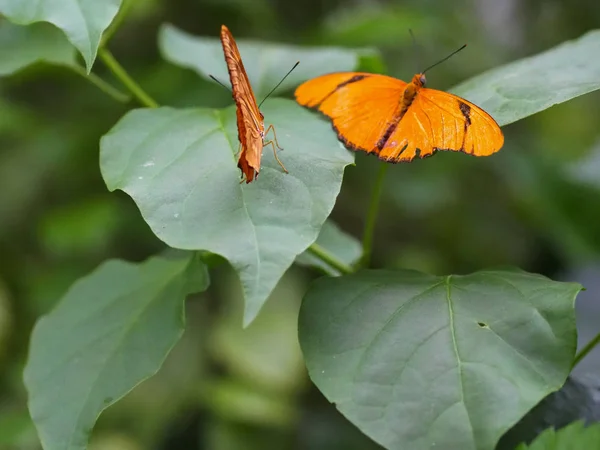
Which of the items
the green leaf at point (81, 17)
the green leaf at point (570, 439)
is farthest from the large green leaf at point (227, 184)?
the green leaf at point (570, 439)

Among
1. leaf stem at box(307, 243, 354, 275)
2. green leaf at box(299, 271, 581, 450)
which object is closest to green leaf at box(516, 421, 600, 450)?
green leaf at box(299, 271, 581, 450)

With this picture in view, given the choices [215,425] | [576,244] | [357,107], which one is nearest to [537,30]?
[576,244]

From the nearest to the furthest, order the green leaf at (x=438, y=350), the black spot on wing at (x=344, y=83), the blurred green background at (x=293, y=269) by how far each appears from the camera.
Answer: the green leaf at (x=438, y=350), the black spot on wing at (x=344, y=83), the blurred green background at (x=293, y=269)

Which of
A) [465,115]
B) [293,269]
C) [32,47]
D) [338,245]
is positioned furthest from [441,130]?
[293,269]

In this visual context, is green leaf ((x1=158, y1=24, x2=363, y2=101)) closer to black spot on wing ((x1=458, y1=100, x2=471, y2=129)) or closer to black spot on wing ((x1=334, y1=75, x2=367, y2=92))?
black spot on wing ((x1=334, y1=75, x2=367, y2=92))

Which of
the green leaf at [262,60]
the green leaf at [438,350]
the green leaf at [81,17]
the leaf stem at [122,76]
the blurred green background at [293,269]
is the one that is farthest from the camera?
the blurred green background at [293,269]

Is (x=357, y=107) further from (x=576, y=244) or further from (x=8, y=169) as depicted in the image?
(x=8, y=169)

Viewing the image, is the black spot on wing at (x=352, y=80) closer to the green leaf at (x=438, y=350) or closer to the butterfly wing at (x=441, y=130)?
the butterfly wing at (x=441, y=130)
